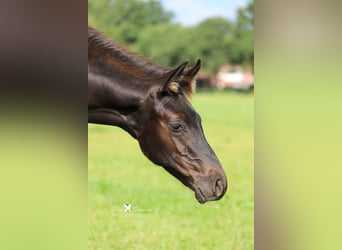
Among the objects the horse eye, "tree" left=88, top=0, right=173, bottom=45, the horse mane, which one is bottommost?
the horse eye

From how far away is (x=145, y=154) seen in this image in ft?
7.90

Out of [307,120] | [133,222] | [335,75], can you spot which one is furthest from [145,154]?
[335,75]

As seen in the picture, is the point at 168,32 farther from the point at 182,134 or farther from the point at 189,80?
the point at 182,134

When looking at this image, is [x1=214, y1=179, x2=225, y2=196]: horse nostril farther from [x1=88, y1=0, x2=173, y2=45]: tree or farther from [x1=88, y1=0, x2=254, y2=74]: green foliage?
[x1=88, y1=0, x2=173, y2=45]: tree

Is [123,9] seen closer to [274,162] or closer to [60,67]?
[60,67]

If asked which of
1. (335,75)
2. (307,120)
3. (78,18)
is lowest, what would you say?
(307,120)

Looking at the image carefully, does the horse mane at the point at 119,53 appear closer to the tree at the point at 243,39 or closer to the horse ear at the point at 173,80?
the horse ear at the point at 173,80

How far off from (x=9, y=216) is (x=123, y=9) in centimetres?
91

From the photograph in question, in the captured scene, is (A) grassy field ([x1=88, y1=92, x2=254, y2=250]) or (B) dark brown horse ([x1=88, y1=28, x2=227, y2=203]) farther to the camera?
(A) grassy field ([x1=88, y1=92, x2=254, y2=250])

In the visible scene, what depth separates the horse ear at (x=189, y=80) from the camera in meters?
2.34

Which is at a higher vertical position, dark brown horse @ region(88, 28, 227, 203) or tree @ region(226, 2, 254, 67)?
tree @ region(226, 2, 254, 67)

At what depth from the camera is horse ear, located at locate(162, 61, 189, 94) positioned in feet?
7.55

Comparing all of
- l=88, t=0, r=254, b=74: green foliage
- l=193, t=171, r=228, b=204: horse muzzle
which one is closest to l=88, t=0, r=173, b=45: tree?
l=88, t=0, r=254, b=74: green foliage

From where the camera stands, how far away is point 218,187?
2.37m
